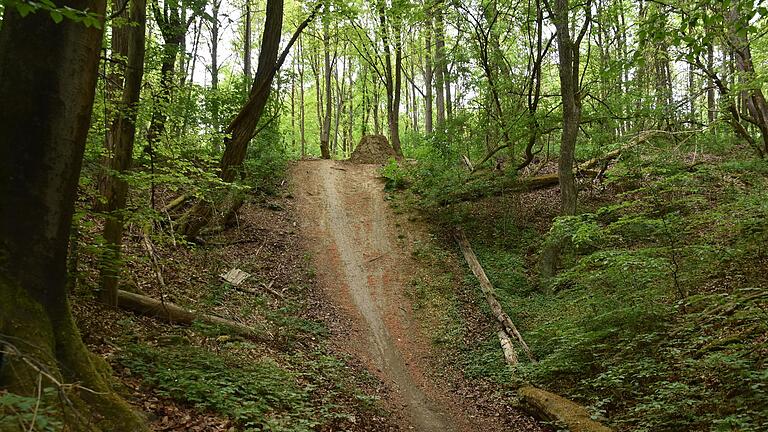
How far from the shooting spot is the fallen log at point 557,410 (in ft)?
20.4

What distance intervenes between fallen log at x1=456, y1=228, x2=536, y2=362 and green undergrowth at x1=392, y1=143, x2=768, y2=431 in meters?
0.21

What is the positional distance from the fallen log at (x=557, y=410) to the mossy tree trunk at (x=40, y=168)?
550cm

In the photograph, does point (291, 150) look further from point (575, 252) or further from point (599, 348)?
point (599, 348)

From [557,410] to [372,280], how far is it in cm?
679

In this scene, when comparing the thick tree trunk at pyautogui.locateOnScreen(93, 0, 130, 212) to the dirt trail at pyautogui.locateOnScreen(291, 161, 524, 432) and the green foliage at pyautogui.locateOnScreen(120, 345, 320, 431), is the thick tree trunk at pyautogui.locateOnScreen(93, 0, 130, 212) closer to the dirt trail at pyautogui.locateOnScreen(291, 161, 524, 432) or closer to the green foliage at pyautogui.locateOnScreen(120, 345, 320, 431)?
the green foliage at pyautogui.locateOnScreen(120, 345, 320, 431)

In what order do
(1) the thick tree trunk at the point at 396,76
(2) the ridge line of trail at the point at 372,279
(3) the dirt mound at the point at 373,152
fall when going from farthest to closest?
(3) the dirt mound at the point at 373,152 < (1) the thick tree trunk at the point at 396,76 < (2) the ridge line of trail at the point at 372,279

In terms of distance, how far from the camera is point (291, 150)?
2556cm

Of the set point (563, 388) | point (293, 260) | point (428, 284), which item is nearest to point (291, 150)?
point (293, 260)

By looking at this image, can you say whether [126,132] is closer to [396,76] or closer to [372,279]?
[372,279]

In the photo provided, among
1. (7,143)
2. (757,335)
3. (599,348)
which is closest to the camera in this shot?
(7,143)

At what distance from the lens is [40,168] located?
11.3ft

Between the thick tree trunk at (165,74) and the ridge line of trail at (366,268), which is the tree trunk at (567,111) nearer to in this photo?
the ridge line of trail at (366,268)

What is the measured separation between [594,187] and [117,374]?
1475cm

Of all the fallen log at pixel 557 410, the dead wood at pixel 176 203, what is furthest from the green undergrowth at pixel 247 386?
the dead wood at pixel 176 203
